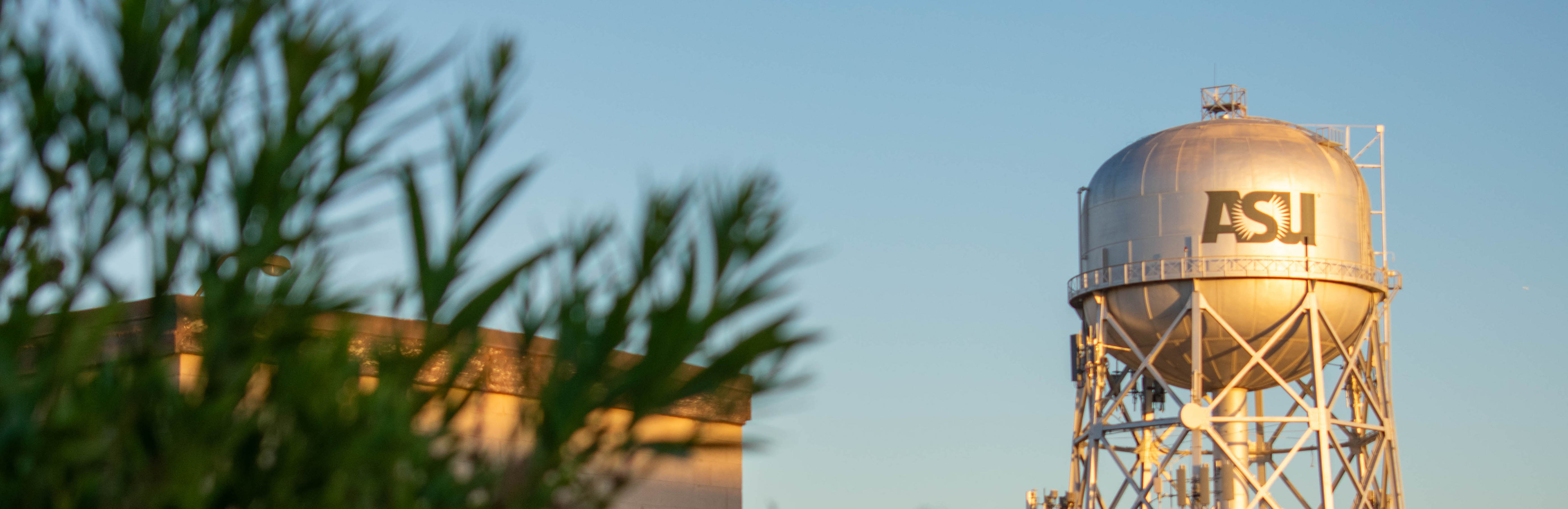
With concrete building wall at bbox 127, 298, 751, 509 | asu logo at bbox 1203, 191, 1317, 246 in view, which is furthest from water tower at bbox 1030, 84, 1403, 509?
concrete building wall at bbox 127, 298, 751, 509

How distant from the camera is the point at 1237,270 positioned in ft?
96.5

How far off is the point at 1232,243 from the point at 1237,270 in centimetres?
48

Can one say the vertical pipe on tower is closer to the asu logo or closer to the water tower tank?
the water tower tank

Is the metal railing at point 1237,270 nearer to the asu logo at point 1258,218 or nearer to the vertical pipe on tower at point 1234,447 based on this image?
the asu logo at point 1258,218

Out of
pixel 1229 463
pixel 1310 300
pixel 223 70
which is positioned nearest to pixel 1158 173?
pixel 1310 300

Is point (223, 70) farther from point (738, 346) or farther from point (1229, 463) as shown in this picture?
point (1229, 463)

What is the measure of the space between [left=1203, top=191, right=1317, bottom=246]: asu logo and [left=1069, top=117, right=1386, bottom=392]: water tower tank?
0.07 feet

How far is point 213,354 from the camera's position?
142 inches

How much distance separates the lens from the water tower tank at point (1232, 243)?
96.6ft

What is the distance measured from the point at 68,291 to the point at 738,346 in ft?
5.09

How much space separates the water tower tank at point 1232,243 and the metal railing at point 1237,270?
0.02m

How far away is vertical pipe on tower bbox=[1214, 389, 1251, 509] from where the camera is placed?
29.5m

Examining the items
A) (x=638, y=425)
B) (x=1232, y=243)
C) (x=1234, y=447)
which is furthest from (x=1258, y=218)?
(x=638, y=425)

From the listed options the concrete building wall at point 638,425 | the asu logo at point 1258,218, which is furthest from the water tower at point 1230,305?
the concrete building wall at point 638,425
